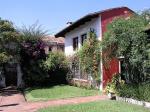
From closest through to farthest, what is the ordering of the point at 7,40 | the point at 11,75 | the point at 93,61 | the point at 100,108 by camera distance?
the point at 100,108
the point at 93,61
the point at 7,40
the point at 11,75

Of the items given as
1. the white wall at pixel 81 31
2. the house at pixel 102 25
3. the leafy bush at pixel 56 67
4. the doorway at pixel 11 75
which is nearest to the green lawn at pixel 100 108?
the house at pixel 102 25

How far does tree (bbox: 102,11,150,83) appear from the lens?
1675cm

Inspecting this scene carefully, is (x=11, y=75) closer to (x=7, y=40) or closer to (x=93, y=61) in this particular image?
(x=7, y=40)

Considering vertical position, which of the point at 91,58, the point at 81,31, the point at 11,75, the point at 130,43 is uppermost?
the point at 81,31

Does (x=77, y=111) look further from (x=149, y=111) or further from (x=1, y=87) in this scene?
(x=1, y=87)

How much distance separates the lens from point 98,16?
22.9 metres

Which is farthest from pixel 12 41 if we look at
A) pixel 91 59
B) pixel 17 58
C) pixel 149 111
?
pixel 149 111

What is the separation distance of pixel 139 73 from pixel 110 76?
516 cm

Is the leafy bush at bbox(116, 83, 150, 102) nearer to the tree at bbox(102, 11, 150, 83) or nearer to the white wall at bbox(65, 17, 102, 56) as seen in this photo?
the tree at bbox(102, 11, 150, 83)

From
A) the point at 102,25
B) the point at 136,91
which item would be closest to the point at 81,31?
the point at 102,25

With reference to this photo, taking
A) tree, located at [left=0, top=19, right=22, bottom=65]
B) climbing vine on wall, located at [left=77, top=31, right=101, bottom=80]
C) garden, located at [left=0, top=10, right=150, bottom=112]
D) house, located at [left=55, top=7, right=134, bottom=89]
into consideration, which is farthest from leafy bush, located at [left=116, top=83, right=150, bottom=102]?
tree, located at [left=0, top=19, right=22, bottom=65]

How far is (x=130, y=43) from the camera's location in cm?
1731

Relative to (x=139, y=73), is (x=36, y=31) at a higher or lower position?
higher

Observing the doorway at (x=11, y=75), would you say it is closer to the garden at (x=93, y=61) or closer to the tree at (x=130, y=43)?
the garden at (x=93, y=61)
